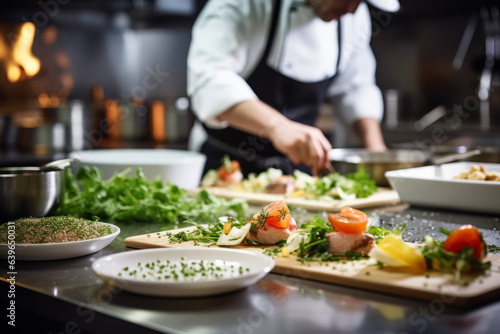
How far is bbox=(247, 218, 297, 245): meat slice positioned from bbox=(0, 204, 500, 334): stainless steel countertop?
0.17 meters

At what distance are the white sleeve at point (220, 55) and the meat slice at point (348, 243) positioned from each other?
133 cm

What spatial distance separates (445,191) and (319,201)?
386 millimetres

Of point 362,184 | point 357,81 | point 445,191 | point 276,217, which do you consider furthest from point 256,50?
point 276,217

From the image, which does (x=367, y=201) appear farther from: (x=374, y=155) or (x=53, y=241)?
(x=53, y=241)

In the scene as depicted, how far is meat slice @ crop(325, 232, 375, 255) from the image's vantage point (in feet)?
3.72

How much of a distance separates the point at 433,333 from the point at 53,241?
73 cm

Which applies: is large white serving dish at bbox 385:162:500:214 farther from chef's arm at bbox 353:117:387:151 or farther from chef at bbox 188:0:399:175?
chef's arm at bbox 353:117:387:151

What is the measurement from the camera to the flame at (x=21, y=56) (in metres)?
4.18

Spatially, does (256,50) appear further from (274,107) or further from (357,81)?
(357,81)

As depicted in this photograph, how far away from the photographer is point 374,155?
2424mm

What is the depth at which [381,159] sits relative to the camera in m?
2.39

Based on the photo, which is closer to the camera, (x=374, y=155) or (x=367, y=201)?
(x=367, y=201)

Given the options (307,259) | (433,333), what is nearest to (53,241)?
(307,259)

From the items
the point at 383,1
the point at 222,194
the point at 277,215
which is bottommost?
the point at 222,194
